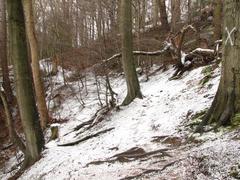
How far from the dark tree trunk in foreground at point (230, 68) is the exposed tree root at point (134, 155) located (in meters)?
1.14

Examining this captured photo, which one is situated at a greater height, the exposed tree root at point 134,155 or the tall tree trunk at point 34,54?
the tall tree trunk at point 34,54

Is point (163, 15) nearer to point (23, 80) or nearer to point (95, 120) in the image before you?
point (95, 120)

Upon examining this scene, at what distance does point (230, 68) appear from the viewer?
18.0ft

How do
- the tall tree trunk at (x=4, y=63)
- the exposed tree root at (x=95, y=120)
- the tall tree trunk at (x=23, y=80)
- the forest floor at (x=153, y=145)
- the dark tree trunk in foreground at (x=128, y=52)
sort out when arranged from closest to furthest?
the forest floor at (x=153, y=145) → the tall tree trunk at (x=23, y=80) → the exposed tree root at (x=95, y=120) → the dark tree trunk in foreground at (x=128, y=52) → the tall tree trunk at (x=4, y=63)

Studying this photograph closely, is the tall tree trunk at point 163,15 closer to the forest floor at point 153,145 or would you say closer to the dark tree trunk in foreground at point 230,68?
the forest floor at point 153,145

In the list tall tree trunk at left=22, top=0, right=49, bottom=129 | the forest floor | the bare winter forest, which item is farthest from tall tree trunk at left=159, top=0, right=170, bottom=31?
tall tree trunk at left=22, top=0, right=49, bottom=129

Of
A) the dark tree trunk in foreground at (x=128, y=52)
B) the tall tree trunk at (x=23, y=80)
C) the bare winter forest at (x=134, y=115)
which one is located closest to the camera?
the bare winter forest at (x=134, y=115)

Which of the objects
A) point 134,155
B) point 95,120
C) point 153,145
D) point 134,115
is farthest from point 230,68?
point 95,120

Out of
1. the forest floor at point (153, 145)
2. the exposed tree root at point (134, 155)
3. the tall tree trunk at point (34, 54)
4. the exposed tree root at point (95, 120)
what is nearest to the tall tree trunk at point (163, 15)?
the forest floor at point (153, 145)

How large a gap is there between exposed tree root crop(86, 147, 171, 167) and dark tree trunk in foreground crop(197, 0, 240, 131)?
114 cm

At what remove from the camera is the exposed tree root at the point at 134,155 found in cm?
580

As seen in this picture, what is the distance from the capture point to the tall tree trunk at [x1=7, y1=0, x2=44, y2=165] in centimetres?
834

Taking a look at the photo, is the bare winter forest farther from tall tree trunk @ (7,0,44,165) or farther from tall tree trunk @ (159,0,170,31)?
tall tree trunk @ (159,0,170,31)

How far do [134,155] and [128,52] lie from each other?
5.86 meters
